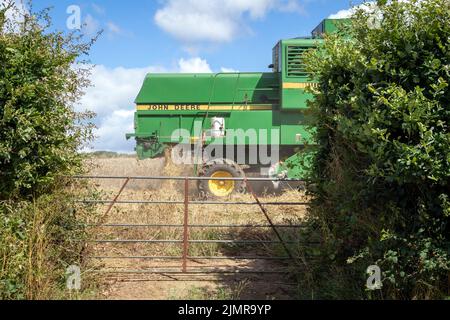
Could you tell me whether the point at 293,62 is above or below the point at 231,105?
above

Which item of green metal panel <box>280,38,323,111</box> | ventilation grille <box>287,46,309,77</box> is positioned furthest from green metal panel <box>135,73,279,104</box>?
ventilation grille <box>287,46,309,77</box>

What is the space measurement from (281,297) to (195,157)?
7.35m

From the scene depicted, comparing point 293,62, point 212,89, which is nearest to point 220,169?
point 212,89

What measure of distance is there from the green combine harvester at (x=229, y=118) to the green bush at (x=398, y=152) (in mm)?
7668

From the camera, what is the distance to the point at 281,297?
18.0ft

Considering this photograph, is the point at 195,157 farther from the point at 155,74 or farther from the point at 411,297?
the point at 411,297

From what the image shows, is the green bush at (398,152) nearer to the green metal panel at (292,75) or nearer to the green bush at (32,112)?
the green bush at (32,112)

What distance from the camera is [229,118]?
12.8 m

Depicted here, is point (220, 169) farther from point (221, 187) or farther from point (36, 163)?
point (36, 163)

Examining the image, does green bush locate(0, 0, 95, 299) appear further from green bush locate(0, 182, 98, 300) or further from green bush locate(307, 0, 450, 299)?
green bush locate(307, 0, 450, 299)

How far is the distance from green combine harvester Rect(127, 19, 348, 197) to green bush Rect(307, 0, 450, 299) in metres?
7.67

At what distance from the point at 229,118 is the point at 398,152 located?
918 cm

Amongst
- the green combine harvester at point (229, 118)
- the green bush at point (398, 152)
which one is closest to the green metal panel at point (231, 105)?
the green combine harvester at point (229, 118)

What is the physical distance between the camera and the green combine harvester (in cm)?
1241
